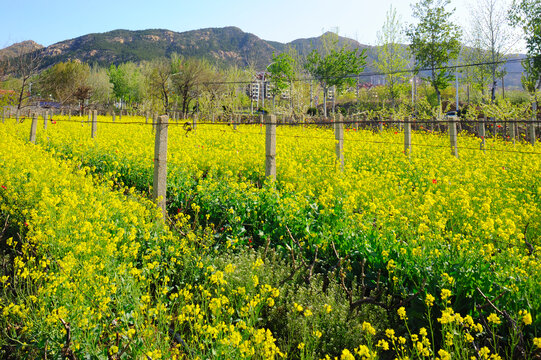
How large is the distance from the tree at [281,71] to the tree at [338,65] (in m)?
1.79

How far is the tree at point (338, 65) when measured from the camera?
1318 inches

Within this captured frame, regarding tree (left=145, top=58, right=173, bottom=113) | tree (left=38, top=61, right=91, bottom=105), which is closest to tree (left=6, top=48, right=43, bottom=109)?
tree (left=145, top=58, right=173, bottom=113)

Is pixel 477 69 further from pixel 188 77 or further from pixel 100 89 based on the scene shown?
pixel 100 89

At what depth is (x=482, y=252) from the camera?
309 cm

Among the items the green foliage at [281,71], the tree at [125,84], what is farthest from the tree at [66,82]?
the green foliage at [281,71]

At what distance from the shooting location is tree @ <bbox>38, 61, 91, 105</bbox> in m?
57.2

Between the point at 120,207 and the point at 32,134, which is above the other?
the point at 32,134

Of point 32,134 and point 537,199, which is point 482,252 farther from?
point 32,134

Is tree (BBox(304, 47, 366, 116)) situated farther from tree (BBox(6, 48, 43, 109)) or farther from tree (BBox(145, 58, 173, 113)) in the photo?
tree (BBox(6, 48, 43, 109))

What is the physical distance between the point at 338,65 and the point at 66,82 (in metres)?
46.2

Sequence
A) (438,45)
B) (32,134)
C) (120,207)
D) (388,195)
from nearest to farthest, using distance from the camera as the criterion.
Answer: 1. (120,207)
2. (388,195)
3. (32,134)
4. (438,45)

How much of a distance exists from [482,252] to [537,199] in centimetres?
369

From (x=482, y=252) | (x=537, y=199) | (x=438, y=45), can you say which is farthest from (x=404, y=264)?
(x=438, y=45)

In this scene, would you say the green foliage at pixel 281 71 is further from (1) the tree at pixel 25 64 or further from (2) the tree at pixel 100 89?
(2) the tree at pixel 100 89
